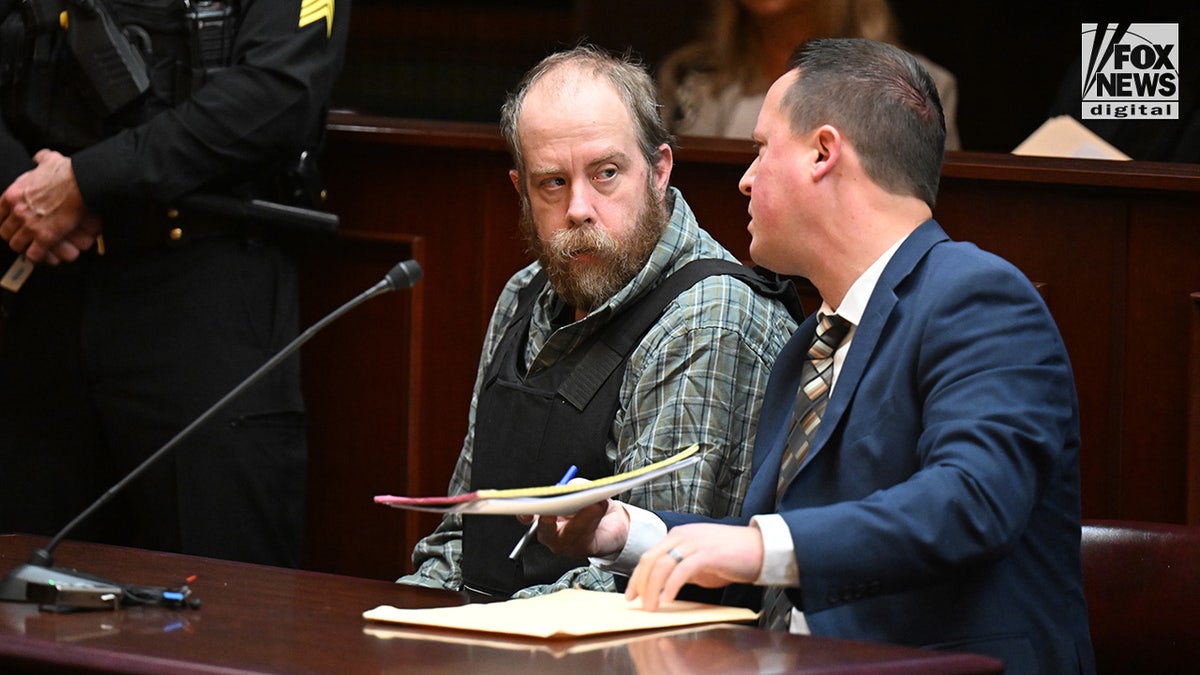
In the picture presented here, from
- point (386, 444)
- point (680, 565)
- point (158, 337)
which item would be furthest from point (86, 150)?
point (680, 565)

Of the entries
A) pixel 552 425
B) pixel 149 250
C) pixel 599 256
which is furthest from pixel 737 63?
pixel 552 425

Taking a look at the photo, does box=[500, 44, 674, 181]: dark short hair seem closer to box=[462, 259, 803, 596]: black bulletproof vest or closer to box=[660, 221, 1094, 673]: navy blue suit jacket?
box=[462, 259, 803, 596]: black bulletproof vest

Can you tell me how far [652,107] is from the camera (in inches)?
101

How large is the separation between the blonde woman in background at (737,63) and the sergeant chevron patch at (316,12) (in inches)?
43.0

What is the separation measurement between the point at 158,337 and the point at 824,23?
1.72 metres

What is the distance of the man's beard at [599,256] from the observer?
8.09ft

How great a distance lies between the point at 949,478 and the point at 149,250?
1.78 metres

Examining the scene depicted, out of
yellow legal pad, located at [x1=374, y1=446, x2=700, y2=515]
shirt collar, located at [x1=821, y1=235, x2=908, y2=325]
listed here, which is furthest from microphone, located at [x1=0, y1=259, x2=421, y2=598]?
shirt collar, located at [x1=821, y1=235, x2=908, y2=325]

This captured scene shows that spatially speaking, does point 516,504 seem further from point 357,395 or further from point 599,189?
point 357,395

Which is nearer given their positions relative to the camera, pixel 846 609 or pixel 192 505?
pixel 846 609

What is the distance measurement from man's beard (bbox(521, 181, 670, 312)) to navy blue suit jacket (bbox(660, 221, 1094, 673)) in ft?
1.71

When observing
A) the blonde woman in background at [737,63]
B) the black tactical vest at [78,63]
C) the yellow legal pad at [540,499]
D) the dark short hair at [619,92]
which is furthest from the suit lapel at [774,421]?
the blonde woman in background at [737,63]

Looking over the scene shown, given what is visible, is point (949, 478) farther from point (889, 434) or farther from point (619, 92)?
point (619, 92)

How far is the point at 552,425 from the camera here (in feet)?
7.90
